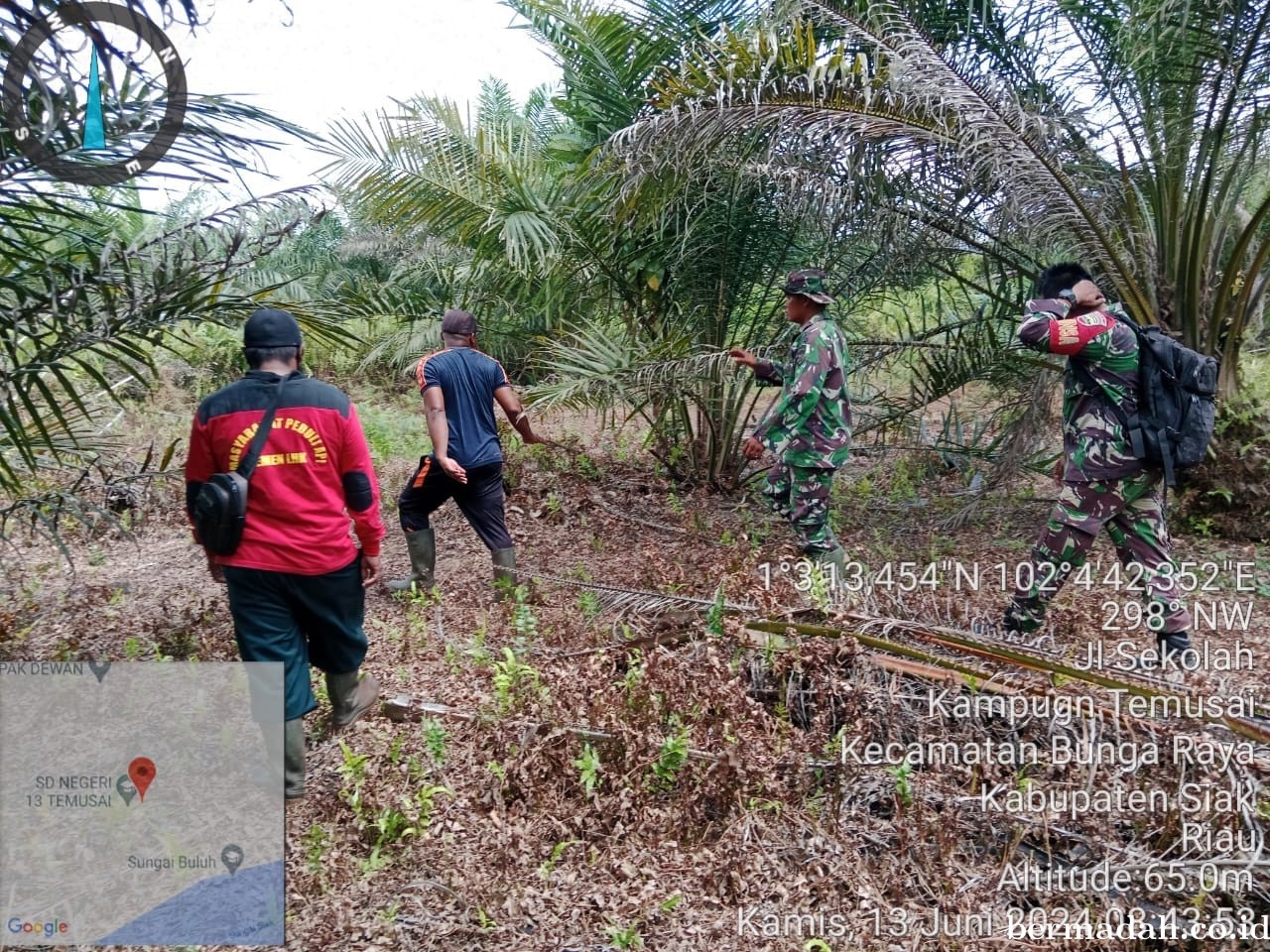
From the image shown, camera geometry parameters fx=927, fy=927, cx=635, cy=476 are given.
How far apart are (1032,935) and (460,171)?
579 cm

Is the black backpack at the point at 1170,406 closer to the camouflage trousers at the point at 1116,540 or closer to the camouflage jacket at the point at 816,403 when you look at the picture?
the camouflage trousers at the point at 1116,540

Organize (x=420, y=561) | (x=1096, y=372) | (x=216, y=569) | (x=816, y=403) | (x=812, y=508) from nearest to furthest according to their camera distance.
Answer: (x=216, y=569), (x=1096, y=372), (x=816, y=403), (x=812, y=508), (x=420, y=561)

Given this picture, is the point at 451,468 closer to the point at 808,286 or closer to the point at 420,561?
the point at 420,561

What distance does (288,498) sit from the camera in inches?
122

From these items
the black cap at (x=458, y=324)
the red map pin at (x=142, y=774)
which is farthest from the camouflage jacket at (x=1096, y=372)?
the red map pin at (x=142, y=774)

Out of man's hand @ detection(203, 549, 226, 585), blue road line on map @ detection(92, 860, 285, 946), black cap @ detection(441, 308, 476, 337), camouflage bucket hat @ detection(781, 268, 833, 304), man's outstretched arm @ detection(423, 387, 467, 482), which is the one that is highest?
camouflage bucket hat @ detection(781, 268, 833, 304)

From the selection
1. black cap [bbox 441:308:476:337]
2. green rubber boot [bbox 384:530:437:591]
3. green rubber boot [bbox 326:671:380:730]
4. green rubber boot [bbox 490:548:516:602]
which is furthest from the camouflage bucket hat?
green rubber boot [bbox 326:671:380:730]

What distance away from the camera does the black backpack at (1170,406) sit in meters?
3.83

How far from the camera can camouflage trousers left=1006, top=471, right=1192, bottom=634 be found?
3947 mm

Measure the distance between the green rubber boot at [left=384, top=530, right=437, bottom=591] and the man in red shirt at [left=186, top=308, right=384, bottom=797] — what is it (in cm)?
200

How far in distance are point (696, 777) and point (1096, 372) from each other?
2.50 m

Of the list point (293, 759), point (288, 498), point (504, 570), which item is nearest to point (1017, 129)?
point (504, 570)

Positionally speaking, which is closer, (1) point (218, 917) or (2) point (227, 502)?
(1) point (218, 917)

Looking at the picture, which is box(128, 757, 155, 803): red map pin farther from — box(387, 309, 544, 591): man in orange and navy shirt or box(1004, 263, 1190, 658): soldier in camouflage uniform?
box(1004, 263, 1190, 658): soldier in camouflage uniform
